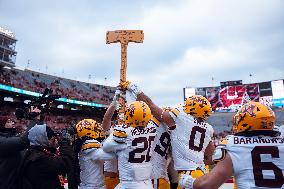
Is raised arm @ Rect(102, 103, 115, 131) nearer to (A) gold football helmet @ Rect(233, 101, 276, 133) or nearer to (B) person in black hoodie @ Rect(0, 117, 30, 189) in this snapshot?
(B) person in black hoodie @ Rect(0, 117, 30, 189)

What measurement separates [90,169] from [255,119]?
3098mm

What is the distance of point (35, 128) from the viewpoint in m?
3.66

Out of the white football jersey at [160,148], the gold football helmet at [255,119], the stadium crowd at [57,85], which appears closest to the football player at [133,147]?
the white football jersey at [160,148]

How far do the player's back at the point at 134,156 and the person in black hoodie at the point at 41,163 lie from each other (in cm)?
87

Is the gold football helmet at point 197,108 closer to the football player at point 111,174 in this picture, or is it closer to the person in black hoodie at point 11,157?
the football player at point 111,174

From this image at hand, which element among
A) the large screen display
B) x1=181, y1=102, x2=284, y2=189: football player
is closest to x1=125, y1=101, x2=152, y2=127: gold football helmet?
x1=181, y1=102, x2=284, y2=189: football player

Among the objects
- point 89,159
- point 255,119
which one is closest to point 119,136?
point 89,159

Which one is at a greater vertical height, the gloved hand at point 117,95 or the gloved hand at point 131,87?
the gloved hand at point 131,87

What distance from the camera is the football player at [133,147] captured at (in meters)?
4.31

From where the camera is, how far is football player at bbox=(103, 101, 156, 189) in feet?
14.1

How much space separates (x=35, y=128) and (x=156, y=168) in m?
2.17

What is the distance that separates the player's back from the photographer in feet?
4.19

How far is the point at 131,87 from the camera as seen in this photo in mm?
5461

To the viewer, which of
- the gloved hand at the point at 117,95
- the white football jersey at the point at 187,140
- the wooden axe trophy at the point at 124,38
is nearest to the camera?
the white football jersey at the point at 187,140
